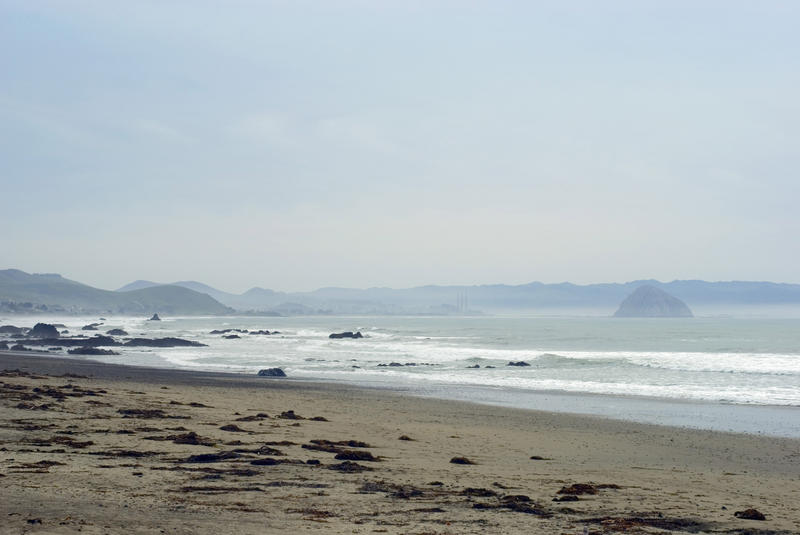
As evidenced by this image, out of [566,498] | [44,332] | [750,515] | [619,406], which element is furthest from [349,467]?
[44,332]

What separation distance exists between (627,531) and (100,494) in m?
5.58

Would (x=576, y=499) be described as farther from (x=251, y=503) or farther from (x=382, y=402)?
(x=382, y=402)

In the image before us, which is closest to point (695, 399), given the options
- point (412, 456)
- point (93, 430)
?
point (412, 456)

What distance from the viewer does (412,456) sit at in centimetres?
1247

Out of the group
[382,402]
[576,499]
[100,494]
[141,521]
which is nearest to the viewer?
[141,521]

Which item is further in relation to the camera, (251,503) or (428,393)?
(428,393)

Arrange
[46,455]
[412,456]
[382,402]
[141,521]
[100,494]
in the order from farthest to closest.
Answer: [382,402] < [412,456] < [46,455] < [100,494] < [141,521]

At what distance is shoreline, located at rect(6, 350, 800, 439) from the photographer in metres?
18.0

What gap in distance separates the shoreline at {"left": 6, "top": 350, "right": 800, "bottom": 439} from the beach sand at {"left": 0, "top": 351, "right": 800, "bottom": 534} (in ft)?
4.40

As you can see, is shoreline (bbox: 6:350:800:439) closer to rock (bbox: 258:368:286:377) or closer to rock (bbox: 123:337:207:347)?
rock (bbox: 258:368:286:377)

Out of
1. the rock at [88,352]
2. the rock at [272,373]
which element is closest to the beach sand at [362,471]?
the rock at [272,373]

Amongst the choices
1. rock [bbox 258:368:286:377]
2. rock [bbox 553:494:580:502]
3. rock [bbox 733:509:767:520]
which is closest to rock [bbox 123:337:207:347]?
rock [bbox 258:368:286:377]

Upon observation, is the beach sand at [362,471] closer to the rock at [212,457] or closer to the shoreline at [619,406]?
the rock at [212,457]

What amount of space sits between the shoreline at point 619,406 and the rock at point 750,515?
8.71 metres
